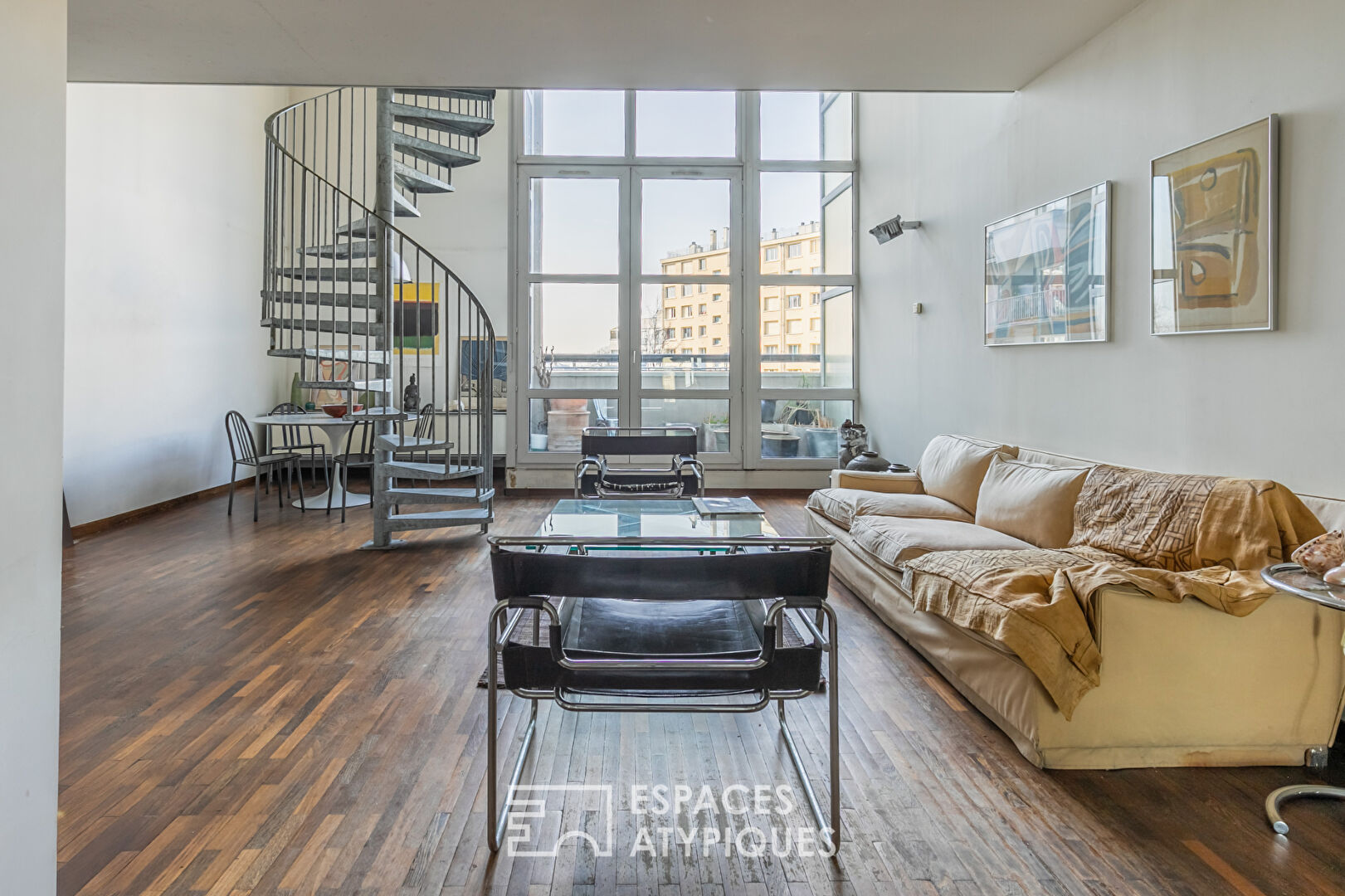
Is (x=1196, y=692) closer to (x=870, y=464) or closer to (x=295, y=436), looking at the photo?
(x=870, y=464)

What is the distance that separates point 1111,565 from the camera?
2.47 meters

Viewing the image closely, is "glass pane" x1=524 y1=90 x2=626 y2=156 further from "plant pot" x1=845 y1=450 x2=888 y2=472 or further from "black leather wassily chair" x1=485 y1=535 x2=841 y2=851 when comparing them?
"black leather wassily chair" x1=485 y1=535 x2=841 y2=851

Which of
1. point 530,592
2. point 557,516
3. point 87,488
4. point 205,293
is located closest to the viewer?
point 530,592

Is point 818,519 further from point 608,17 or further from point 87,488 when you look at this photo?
point 87,488

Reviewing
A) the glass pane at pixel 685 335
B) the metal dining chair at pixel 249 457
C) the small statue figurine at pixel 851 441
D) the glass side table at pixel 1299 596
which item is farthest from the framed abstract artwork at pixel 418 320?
the glass side table at pixel 1299 596

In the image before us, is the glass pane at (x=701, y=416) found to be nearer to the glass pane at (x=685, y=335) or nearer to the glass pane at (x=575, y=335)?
the glass pane at (x=685, y=335)

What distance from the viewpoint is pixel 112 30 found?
4.00 m

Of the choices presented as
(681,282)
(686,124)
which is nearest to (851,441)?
(681,282)

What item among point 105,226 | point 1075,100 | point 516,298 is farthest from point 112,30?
point 1075,100

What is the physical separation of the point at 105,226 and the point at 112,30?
2.28m

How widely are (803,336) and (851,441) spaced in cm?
144

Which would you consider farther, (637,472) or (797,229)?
(797,229)

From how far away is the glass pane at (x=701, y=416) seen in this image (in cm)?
815

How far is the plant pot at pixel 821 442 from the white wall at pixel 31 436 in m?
7.16
